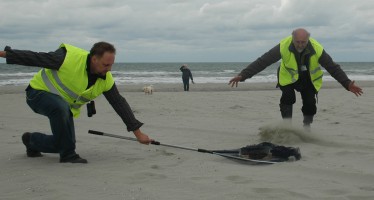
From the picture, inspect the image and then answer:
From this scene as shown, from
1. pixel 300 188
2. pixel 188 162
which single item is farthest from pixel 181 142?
pixel 300 188

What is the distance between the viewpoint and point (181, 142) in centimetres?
609

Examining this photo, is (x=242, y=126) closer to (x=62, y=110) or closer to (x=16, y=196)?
(x=62, y=110)

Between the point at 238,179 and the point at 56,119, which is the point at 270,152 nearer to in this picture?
the point at 238,179

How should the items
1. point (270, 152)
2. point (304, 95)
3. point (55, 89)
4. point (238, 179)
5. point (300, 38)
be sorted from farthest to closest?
point (304, 95) < point (300, 38) < point (270, 152) < point (55, 89) < point (238, 179)

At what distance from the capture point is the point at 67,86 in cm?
450

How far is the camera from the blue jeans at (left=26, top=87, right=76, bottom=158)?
4.44 m

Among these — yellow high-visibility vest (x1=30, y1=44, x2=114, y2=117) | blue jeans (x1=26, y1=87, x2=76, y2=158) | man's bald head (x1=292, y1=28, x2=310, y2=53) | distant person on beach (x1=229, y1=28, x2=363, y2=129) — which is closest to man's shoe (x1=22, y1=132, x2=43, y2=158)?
blue jeans (x1=26, y1=87, x2=76, y2=158)

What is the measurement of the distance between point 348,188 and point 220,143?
2.58m

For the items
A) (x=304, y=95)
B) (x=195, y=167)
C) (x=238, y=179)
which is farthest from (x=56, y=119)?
(x=304, y=95)

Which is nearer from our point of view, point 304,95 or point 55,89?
point 55,89

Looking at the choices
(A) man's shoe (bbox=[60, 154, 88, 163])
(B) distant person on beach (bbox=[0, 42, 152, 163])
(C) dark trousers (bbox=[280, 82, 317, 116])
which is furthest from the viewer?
(C) dark trousers (bbox=[280, 82, 317, 116])

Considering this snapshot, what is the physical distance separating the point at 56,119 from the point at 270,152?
85.8 inches

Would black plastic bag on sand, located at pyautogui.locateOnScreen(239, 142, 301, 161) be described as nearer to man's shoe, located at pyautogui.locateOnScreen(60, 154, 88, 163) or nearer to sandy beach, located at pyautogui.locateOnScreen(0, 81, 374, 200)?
sandy beach, located at pyautogui.locateOnScreen(0, 81, 374, 200)

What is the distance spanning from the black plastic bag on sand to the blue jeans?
1.77m
